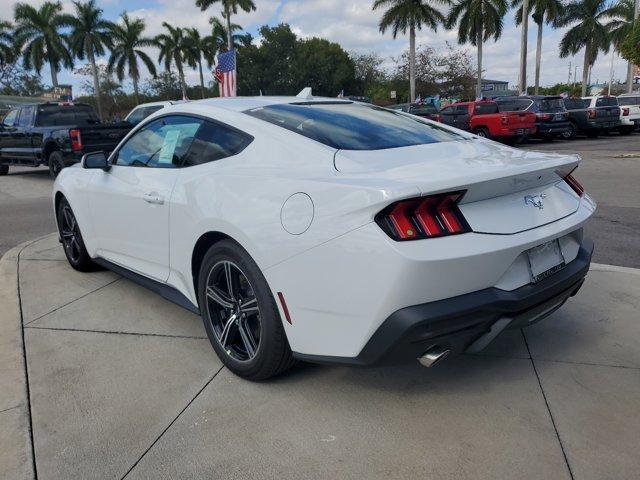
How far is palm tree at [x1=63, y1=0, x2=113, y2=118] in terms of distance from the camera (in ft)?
155

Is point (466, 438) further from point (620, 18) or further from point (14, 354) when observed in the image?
point (620, 18)

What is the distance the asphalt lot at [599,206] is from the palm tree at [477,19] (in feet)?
101

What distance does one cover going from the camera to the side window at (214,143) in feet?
10.2

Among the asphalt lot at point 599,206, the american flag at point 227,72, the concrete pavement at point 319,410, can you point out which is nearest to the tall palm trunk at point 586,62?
the asphalt lot at point 599,206

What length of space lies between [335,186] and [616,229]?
5.22 meters

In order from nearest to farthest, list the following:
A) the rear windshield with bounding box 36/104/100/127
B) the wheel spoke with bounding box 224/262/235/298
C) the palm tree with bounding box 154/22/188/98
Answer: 1. the wheel spoke with bounding box 224/262/235/298
2. the rear windshield with bounding box 36/104/100/127
3. the palm tree with bounding box 154/22/188/98

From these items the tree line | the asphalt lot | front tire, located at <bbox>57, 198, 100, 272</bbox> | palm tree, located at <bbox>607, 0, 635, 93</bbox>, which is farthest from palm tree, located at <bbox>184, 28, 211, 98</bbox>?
front tire, located at <bbox>57, 198, 100, 272</bbox>

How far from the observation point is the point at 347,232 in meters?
2.31

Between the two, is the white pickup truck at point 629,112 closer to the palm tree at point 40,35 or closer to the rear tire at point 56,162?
the rear tire at point 56,162

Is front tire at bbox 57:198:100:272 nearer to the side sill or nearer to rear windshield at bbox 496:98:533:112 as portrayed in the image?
the side sill

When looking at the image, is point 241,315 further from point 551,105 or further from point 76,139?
point 551,105

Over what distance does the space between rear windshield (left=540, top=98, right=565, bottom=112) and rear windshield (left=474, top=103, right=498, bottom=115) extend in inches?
79.3

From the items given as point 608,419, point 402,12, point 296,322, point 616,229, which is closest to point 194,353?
point 296,322

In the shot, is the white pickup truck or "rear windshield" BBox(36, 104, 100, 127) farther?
the white pickup truck
